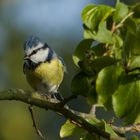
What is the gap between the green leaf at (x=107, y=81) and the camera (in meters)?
1.36

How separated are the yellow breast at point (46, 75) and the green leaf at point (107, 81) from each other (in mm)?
1499

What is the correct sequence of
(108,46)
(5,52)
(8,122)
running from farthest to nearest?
(5,52)
(8,122)
(108,46)

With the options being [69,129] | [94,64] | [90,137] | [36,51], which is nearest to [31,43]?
[36,51]

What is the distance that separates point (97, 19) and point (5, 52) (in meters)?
7.32

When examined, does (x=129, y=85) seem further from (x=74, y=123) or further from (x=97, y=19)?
(x=74, y=123)

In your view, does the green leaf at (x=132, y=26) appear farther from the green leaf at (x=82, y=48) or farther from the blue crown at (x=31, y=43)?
the blue crown at (x=31, y=43)

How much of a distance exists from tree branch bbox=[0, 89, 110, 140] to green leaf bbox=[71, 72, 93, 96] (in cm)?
10

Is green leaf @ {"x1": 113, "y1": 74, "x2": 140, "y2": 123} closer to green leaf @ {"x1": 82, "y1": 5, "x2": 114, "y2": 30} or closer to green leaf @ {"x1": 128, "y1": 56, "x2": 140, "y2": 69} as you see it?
green leaf @ {"x1": 128, "y1": 56, "x2": 140, "y2": 69}

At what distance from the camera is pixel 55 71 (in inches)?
115

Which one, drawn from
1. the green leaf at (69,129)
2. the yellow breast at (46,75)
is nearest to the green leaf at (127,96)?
the green leaf at (69,129)

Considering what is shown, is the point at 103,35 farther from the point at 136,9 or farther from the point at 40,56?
the point at 40,56

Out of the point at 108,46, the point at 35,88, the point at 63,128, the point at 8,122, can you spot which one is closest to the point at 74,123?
the point at 63,128

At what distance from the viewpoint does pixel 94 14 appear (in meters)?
1.42

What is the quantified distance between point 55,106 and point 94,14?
0.29m
